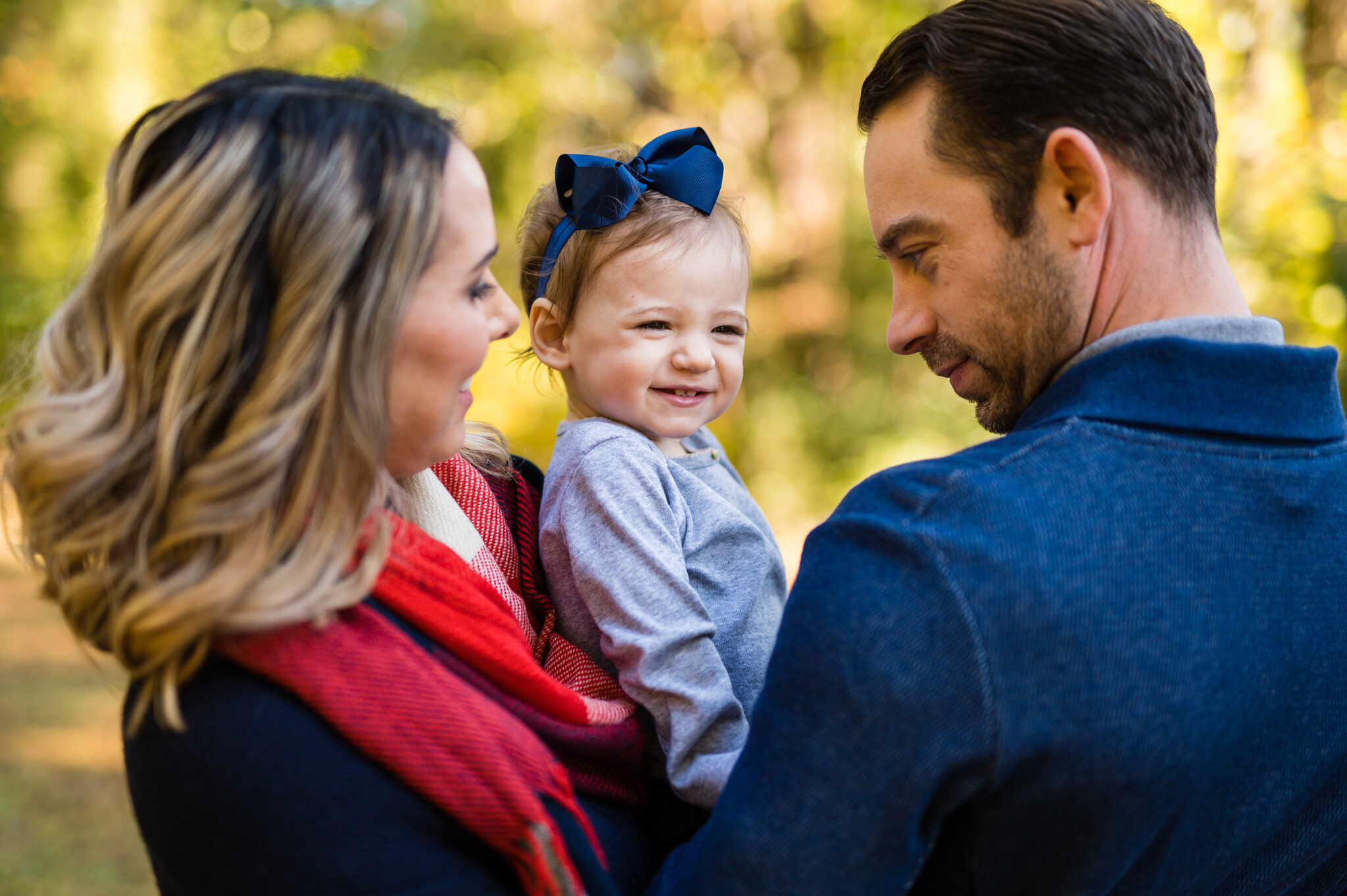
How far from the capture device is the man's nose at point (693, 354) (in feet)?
6.04

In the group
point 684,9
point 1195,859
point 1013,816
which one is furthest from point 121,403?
point 684,9

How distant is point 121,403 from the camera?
3.84ft

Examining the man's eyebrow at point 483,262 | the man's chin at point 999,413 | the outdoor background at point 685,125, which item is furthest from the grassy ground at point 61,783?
the man's chin at point 999,413

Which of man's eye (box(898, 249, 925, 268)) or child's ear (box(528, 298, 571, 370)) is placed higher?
man's eye (box(898, 249, 925, 268))

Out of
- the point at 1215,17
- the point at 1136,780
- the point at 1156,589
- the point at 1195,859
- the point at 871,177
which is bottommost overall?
the point at 1195,859

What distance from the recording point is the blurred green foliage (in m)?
8.02

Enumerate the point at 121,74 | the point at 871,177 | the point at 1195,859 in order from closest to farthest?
the point at 1195,859, the point at 871,177, the point at 121,74

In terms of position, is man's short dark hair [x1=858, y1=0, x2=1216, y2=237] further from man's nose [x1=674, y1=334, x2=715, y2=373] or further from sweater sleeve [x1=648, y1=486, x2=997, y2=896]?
sweater sleeve [x1=648, y1=486, x2=997, y2=896]

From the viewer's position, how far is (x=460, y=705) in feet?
3.84

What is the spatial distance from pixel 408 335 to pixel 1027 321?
93 cm

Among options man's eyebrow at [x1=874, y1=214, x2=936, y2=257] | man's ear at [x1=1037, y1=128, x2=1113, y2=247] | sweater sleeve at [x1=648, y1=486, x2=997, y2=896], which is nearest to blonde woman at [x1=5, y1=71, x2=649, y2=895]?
sweater sleeve at [x1=648, y1=486, x2=997, y2=896]

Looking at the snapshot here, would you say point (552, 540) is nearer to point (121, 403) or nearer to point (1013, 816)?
point (121, 403)

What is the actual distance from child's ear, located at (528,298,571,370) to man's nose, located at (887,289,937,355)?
62 centimetres

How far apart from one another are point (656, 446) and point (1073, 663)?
3.08ft
